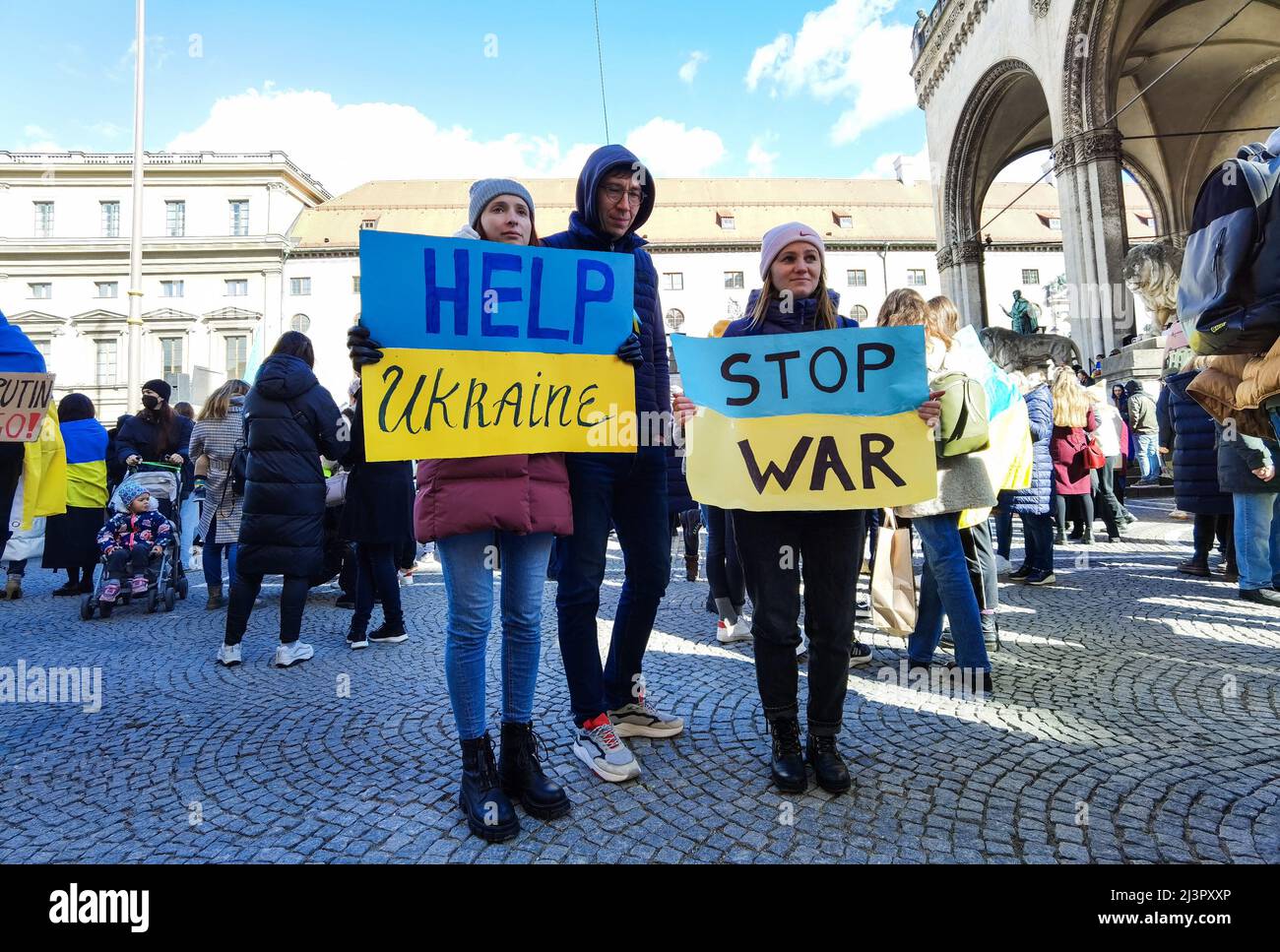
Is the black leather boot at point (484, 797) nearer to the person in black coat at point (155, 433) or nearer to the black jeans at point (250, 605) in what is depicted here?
the black jeans at point (250, 605)

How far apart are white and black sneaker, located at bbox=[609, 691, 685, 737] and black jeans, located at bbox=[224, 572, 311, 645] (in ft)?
7.95

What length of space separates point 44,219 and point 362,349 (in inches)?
2287

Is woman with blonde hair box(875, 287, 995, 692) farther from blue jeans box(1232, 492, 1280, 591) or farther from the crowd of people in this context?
blue jeans box(1232, 492, 1280, 591)

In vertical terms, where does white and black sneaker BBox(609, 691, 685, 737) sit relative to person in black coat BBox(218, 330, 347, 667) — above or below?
below

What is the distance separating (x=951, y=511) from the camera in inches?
127

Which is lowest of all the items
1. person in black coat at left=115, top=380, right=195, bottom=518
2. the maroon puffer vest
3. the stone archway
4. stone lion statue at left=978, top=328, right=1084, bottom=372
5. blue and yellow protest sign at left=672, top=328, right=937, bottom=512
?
the maroon puffer vest

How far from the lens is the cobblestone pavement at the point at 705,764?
1.99 metres

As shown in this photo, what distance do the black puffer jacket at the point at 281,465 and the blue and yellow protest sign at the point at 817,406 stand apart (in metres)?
2.77

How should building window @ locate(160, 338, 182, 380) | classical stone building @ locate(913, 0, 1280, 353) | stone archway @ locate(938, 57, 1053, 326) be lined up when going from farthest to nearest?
1. building window @ locate(160, 338, 182, 380)
2. stone archway @ locate(938, 57, 1053, 326)
3. classical stone building @ locate(913, 0, 1280, 353)

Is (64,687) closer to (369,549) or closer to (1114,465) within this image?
(369,549)

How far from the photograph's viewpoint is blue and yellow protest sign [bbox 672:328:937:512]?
7.95ft

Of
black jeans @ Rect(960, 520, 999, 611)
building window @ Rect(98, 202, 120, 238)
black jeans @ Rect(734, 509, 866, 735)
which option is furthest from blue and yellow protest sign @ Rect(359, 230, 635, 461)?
building window @ Rect(98, 202, 120, 238)

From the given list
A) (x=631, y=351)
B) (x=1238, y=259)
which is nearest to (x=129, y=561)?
(x=631, y=351)

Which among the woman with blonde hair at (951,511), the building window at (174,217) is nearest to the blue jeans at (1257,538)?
the woman with blonde hair at (951,511)
